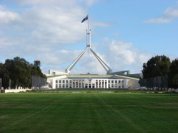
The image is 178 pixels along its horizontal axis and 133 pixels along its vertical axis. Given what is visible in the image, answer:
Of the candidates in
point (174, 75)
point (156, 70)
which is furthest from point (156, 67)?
point (174, 75)

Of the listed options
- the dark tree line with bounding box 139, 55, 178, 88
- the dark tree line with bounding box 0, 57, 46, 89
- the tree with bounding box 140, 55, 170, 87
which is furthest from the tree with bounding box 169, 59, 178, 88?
the dark tree line with bounding box 0, 57, 46, 89

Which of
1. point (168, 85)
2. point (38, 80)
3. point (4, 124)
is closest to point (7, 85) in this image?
point (38, 80)

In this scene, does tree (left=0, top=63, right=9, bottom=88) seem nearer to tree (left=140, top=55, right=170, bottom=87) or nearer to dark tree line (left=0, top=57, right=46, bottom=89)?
dark tree line (left=0, top=57, right=46, bottom=89)

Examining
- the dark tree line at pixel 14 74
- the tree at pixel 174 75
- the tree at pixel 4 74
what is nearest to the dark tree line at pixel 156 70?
the tree at pixel 174 75

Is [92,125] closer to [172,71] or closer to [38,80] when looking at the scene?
[172,71]

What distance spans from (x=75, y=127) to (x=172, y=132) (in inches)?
166

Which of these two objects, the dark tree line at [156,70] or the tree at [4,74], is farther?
the dark tree line at [156,70]

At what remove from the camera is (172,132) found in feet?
65.2

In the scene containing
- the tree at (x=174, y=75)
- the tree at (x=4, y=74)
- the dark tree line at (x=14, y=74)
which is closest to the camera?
the tree at (x=174, y=75)

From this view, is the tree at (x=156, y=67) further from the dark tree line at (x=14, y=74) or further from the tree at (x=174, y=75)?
the dark tree line at (x=14, y=74)

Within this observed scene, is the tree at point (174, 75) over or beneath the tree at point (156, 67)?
beneath

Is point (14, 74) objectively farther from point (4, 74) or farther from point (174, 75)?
point (174, 75)

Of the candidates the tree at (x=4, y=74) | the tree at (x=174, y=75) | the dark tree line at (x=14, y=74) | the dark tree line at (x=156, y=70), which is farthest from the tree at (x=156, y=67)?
the tree at (x=4, y=74)

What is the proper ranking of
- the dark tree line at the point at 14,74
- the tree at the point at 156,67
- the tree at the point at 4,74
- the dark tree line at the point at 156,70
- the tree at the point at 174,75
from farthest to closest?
the tree at the point at 156,67 < the dark tree line at the point at 156,70 < the dark tree line at the point at 14,74 < the tree at the point at 4,74 < the tree at the point at 174,75
